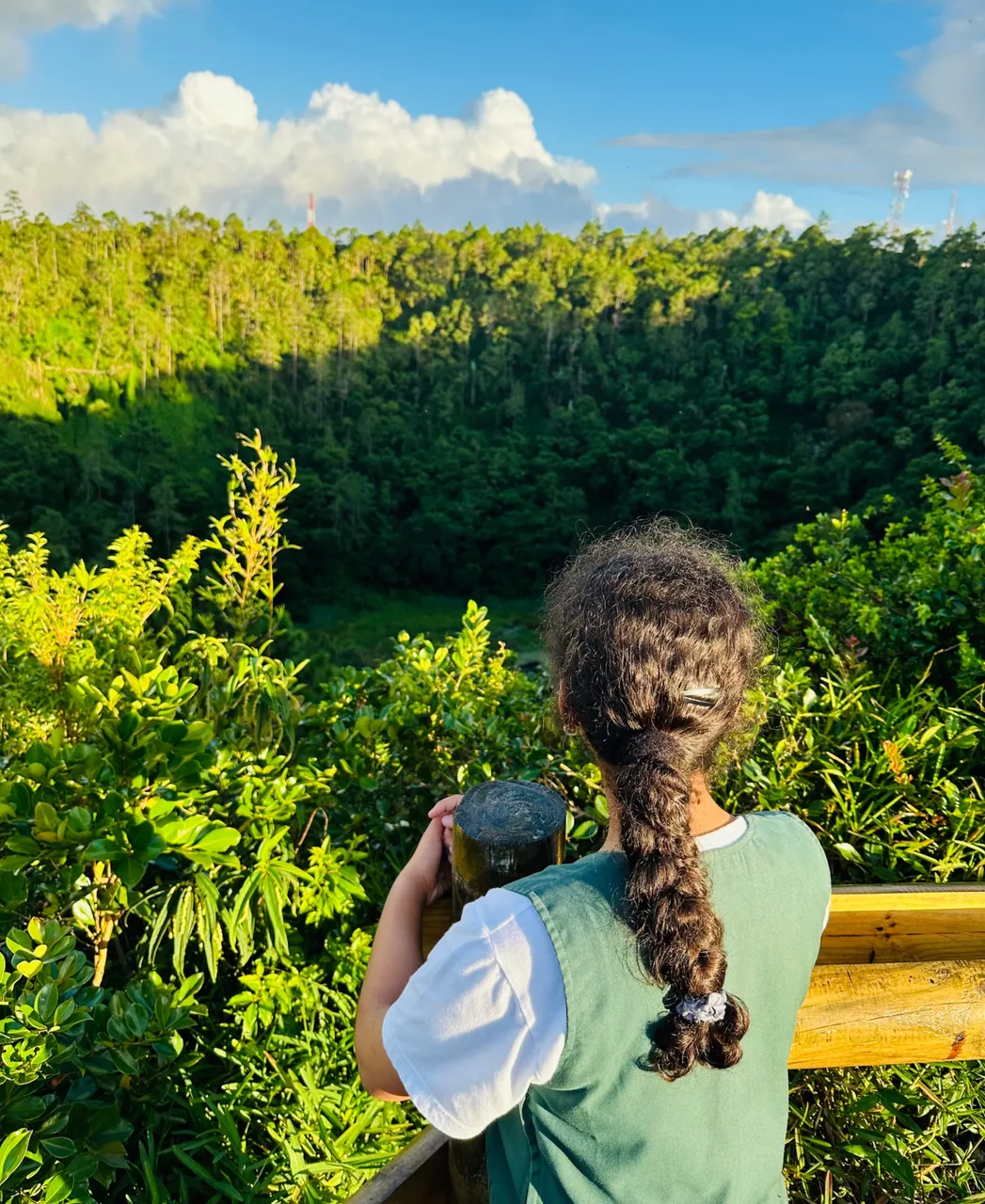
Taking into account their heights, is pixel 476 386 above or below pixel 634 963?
below

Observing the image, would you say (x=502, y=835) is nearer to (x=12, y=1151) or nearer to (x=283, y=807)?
(x=12, y=1151)

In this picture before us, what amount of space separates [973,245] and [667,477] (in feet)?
51.7

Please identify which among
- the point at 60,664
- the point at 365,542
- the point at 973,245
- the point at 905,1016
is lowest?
the point at 365,542

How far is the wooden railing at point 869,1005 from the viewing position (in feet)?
3.05

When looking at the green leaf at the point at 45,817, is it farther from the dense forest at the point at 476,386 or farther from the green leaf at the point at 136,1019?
the dense forest at the point at 476,386

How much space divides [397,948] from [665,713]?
37 cm

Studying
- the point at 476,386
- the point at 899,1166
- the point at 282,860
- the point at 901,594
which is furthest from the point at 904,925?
the point at 476,386

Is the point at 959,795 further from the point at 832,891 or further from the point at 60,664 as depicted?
the point at 60,664

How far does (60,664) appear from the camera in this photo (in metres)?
2.39

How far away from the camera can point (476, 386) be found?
46844mm

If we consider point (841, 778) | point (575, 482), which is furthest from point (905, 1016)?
point (575, 482)

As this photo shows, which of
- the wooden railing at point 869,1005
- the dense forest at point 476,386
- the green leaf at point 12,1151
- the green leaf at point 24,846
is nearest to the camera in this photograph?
the green leaf at point 12,1151

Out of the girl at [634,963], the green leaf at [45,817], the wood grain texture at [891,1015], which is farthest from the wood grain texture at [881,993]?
the green leaf at [45,817]

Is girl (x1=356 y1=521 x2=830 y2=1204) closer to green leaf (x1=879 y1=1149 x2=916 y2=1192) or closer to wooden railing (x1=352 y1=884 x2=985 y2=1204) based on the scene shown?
wooden railing (x1=352 y1=884 x2=985 y2=1204)
